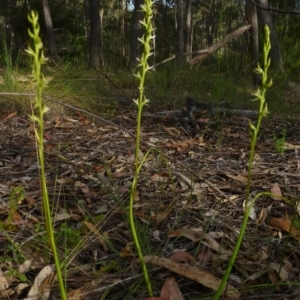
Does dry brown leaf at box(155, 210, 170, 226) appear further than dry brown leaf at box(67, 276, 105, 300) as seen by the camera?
Yes

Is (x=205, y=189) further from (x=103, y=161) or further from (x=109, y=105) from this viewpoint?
(x=109, y=105)

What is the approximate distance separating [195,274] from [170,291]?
0.10 meters

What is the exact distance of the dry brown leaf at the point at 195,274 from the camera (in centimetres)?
117

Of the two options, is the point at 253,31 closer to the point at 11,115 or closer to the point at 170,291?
the point at 11,115

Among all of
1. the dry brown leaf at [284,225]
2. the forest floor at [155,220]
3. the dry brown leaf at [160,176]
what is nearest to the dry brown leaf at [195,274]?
the forest floor at [155,220]

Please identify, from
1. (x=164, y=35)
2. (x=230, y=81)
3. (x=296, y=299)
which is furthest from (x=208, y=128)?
(x=164, y=35)

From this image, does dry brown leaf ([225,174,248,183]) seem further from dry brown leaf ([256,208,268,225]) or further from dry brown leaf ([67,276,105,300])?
dry brown leaf ([67,276,105,300])

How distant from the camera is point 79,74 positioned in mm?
4582

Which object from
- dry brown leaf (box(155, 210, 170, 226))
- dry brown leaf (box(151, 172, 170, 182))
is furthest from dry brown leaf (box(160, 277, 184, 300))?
dry brown leaf (box(151, 172, 170, 182))

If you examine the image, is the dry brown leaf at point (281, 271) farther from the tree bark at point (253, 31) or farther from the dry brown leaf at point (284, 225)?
the tree bark at point (253, 31)

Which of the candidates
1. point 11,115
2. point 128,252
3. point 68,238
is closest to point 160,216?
point 128,252

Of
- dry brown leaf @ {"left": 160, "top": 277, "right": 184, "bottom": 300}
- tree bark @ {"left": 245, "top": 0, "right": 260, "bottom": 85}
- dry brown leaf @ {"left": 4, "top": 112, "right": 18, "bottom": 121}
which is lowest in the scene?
dry brown leaf @ {"left": 160, "top": 277, "right": 184, "bottom": 300}

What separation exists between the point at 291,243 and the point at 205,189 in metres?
0.50

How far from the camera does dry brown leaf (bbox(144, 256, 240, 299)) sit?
3.84 feet
